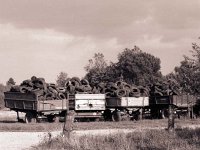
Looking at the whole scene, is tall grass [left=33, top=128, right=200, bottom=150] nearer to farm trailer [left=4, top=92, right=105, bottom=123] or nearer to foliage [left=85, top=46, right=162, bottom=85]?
farm trailer [left=4, top=92, right=105, bottom=123]

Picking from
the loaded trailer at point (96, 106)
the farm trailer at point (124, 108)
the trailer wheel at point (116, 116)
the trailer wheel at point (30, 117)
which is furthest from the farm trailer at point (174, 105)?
the trailer wheel at point (30, 117)

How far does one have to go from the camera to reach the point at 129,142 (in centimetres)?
1504

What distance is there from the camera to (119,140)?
15414mm

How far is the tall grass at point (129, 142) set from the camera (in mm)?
14195

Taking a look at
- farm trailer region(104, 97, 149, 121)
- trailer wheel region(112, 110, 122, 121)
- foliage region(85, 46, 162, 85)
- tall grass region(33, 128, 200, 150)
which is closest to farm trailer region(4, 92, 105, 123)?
farm trailer region(104, 97, 149, 121)

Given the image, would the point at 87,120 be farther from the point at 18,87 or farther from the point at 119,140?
the point at 119,140

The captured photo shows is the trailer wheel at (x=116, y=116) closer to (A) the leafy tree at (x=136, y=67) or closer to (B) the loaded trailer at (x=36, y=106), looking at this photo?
(B) the loaded trailer at (x=36, y=106)

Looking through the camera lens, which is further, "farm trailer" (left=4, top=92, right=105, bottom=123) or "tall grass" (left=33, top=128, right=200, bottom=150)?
"farm trailer" (left=4, top=92, right=105, bottom=123)

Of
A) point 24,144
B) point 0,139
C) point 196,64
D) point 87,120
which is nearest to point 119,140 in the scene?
point 24,144

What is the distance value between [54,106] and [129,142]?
13028 mm

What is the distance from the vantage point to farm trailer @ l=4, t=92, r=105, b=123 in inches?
1065

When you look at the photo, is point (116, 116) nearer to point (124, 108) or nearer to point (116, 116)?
point (116, 116)

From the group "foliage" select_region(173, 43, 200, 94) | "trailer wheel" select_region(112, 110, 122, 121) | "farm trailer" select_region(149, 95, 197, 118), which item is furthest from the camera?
"farm trailer" select_region(149, 95, 197, 118)

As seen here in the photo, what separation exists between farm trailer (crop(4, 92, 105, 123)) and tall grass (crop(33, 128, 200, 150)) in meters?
10.9
